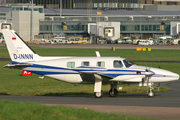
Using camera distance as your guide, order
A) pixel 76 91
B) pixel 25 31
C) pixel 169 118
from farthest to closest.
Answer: pixel 25 31 → pixel 76 91 → pixel 169 118

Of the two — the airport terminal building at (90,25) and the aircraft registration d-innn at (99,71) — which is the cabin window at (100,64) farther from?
the airport terminal building at (90,25)

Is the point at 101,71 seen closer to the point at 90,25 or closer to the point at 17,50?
the point at 17,50

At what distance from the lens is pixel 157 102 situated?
2103 centimetres

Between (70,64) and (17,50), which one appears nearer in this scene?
(70,64)

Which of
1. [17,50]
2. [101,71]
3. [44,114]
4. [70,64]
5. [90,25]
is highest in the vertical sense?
[90,25]

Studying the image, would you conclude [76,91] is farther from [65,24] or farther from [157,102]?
[65,24]

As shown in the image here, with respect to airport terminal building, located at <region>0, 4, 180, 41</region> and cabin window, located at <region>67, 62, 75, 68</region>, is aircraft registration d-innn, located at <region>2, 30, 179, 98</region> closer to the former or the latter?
cabin window, located at <region>67, 62, 75, 68</region>

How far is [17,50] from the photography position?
82.6 feet

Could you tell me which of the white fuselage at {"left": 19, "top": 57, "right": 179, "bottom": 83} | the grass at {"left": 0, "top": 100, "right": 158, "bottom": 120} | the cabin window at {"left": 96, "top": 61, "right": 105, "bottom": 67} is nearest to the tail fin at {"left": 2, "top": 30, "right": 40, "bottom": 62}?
the white fuselage at {"left": 19, "top": 57, "right": 179, "bottom": 83}

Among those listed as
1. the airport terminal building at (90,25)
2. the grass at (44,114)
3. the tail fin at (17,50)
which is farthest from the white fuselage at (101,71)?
the airport terminal building at (90,25)

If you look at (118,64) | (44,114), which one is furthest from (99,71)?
(44,114)

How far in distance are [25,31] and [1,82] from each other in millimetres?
107907

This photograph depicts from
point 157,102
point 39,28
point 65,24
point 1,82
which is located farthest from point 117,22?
point 157,102

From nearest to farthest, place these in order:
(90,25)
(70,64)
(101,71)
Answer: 1. (101,71)
2. (70,64)
3. (90,25)
